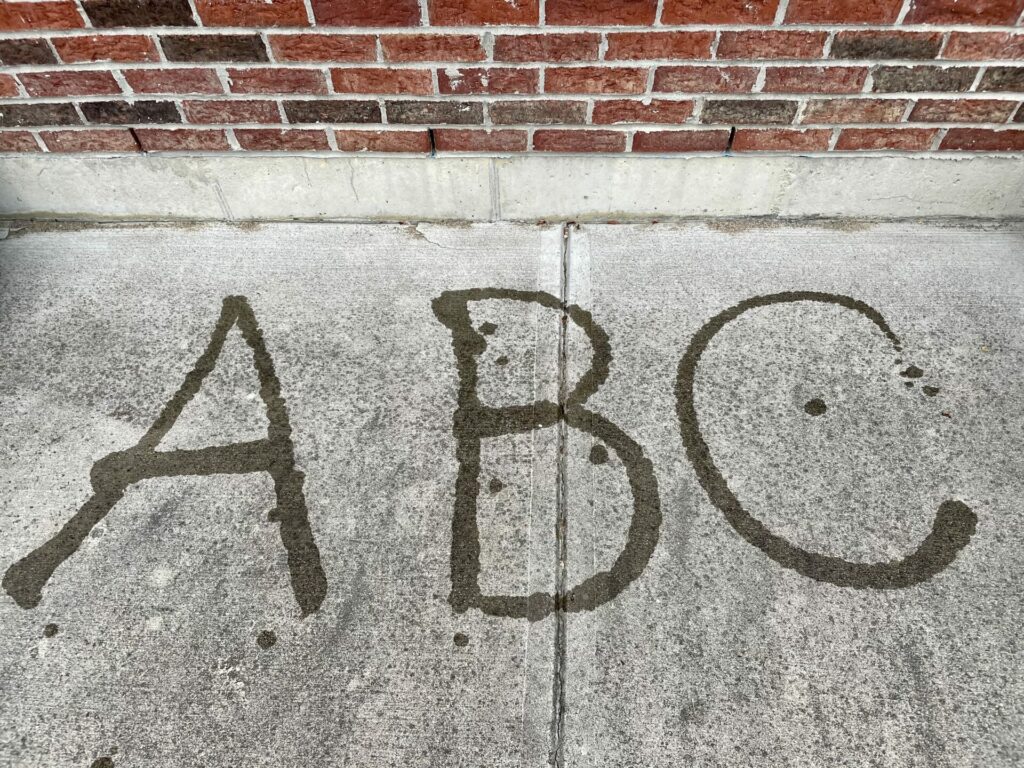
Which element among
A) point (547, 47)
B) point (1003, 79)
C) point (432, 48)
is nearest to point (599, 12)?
point (547, 47)

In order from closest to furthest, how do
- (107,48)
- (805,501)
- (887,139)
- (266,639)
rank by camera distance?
1. (266,639)
2. (805,501)
3. (107,48)
4. (887,139)

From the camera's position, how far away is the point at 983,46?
1750 mm

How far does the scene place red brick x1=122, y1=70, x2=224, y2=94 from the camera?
1.84 m

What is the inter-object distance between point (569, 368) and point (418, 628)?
2.59ft

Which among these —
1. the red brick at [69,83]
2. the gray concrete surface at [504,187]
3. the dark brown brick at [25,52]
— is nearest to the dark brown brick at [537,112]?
the gray concrete surface at [504,187]

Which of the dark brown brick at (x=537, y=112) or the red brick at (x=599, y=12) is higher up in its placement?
the red brick at (x=599, y=12)

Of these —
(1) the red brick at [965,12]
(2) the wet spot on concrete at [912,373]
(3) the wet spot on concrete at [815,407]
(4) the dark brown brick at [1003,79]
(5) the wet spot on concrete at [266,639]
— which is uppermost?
(1) the red brick at [965,12]

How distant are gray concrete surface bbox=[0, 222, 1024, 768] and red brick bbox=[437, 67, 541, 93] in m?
0.46

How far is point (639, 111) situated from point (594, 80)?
0.57 ft

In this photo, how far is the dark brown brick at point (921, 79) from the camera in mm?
1805

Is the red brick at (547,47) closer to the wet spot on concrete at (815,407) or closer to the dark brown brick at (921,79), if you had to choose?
the dark brown brick at (921,79)

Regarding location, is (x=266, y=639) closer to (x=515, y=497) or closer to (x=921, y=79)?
(x=515, y=497)

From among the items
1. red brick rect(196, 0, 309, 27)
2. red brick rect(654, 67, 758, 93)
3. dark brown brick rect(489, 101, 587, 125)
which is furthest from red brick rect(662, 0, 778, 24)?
red brick rect(196, 0, 309, 27)

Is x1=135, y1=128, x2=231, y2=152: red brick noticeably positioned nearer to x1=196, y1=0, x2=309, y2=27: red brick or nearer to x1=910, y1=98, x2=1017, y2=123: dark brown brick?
x1=196, y1=0, x2=309, y2=27: red brick
